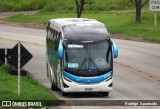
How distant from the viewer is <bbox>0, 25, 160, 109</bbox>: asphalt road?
24.5 metres

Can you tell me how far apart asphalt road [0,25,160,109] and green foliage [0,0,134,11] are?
70.1ft

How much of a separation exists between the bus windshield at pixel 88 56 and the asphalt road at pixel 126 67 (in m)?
1.26

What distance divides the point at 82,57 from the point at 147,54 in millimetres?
15796

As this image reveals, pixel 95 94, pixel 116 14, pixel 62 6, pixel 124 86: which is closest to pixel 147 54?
pixel 124 86

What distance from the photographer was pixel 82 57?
76.8 ft

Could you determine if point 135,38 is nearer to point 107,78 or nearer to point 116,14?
point 116,14

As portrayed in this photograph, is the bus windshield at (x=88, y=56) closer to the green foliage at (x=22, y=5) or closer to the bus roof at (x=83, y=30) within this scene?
the bus roof at (x=83, y=30)

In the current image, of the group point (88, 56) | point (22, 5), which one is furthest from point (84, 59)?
point (22, 5)

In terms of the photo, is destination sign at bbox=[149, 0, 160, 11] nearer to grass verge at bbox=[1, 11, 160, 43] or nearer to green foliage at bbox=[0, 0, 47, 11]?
grass verge at bbox=[1, 11, 160, 43]

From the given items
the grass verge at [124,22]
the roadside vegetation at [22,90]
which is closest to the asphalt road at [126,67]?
the roadside vegetation at [22,90]

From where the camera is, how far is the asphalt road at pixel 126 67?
2447cm

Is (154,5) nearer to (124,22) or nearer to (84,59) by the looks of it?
(124,22)

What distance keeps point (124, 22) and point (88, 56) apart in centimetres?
3224

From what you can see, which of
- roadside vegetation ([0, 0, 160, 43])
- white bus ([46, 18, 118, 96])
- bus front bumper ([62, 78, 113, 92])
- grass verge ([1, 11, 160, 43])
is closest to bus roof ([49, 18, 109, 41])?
white bus ([46, 18, 118, 96])
